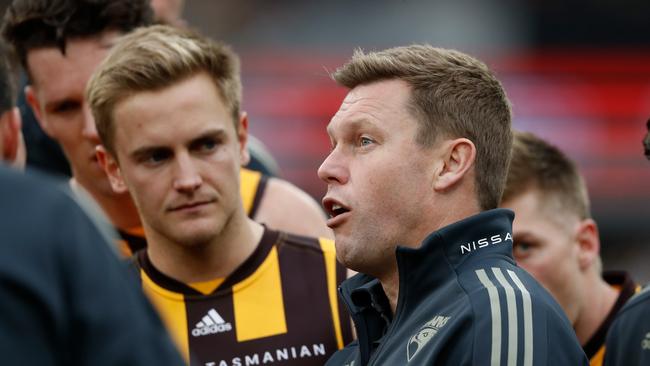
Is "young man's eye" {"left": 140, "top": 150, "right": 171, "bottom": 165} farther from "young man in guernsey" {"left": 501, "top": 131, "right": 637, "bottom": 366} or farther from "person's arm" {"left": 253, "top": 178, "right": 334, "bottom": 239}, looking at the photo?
"young man in guernsey" {"left": 501, "top": 131, "right": 637, "bottom": 366}

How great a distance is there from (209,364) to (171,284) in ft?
1.06

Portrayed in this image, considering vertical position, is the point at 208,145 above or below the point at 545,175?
above

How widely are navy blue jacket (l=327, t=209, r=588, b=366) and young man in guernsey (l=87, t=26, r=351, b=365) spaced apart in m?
0.40

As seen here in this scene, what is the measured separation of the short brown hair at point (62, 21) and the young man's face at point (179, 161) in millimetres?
1027

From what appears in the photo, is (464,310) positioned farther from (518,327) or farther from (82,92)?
(82,92)

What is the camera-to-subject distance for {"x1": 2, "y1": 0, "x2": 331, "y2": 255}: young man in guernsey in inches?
175

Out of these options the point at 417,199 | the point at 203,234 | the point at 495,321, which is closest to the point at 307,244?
the point at 203,234

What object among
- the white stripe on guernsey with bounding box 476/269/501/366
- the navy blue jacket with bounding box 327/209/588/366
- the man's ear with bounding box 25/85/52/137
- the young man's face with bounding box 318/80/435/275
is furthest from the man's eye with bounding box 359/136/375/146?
the man's ear with bounding box 25/85/52/137

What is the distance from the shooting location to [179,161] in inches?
144

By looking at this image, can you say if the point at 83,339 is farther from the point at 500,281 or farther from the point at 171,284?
the point at 171,284

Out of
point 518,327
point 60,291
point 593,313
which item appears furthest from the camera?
point 593,313

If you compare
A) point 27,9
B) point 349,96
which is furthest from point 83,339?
point 27,9

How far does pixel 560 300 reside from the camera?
173 inches

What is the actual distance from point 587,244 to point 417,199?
66.7 inches
